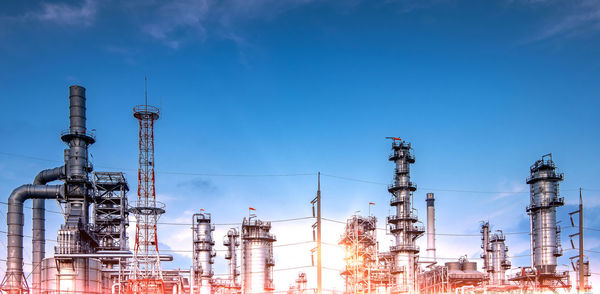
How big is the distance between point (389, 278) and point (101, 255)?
37586 millimetres

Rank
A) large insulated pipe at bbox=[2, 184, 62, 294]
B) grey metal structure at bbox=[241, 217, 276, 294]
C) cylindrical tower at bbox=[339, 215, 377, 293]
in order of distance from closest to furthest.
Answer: large insulated pipe at bbox=[2, 184, 62, 294] → cylindrical tower at bbox=[339, 215, 377, 293] → grey metal structure at bbox=[241, 217, 276, 294]

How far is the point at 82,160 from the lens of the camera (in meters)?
67.0

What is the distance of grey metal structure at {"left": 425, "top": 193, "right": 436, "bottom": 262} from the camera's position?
9062 cm

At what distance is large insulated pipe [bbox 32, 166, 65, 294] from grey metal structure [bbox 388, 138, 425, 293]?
145ft

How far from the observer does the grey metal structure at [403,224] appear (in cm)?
7225

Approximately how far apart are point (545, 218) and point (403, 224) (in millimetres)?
18116

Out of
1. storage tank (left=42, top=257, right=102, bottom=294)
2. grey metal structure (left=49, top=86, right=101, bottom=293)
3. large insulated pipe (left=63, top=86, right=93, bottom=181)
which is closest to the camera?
storage tank (left=42, top=257, right=102, bottom=294)

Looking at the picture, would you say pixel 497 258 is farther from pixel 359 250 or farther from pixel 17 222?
pixel 17 222

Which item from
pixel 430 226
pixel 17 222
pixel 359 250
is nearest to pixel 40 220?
pixel 17 222

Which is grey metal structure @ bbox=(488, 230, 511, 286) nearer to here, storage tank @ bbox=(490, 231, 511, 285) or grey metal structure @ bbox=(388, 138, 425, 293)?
storage tank @ bbox=(490, 231, 511, 285)

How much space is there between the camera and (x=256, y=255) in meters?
76.8

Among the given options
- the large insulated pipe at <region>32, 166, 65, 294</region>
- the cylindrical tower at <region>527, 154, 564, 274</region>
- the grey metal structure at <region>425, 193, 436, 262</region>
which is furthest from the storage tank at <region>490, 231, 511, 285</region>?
the large insulated pipe at <region>32, 166, 65, 294</region>

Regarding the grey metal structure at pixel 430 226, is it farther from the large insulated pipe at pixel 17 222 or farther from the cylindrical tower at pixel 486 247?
the large insulated pipe at pixel 17 222

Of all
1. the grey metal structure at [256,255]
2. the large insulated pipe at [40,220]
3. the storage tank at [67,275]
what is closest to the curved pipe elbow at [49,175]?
the large insulated pipe at [40,220]
